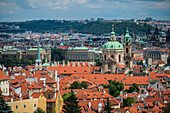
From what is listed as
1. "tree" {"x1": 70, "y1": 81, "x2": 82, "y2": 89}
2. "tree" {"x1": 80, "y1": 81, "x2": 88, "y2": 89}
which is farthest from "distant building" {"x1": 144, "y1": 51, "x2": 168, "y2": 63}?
"tree" {"x1": 70, "y1": 81, "x2": 82, "y2": 89}

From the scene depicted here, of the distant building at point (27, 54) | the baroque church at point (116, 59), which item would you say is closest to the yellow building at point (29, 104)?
the baroque church at point (116, 59)

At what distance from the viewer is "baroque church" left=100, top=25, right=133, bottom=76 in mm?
89250

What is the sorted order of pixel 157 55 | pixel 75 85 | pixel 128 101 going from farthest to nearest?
pixel 157 55 → pixel 75 85 → pixel 128 101

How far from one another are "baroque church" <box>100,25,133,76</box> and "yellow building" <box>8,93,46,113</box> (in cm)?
4470

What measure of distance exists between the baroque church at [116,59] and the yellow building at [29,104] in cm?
4470

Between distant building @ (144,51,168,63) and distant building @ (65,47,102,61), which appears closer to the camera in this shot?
distant building @ (144,51,168,63)

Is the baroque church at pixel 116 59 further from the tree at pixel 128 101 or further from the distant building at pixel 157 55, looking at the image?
the distant building at pixel 157 55

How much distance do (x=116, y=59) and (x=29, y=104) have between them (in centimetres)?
5450

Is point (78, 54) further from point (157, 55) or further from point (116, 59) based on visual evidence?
point (116, 59)

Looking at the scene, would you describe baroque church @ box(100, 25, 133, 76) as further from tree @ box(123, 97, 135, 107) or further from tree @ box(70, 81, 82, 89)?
tree @ box(123, 97, 135, 107)

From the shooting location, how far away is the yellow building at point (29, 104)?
41.7 metres

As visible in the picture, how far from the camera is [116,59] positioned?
315 feet

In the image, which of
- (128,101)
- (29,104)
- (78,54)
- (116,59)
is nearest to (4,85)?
(29,104)

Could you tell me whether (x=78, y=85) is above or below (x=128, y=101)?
below
